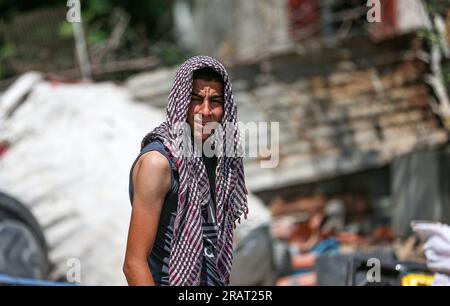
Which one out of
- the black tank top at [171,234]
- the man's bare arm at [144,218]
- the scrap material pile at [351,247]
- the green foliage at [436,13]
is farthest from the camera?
the green foliage at [436,13]

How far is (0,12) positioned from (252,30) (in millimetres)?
3723

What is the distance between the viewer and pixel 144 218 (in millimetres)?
2668

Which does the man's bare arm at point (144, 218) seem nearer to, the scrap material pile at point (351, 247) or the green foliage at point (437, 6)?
the scrap material pile at point (351, 247)

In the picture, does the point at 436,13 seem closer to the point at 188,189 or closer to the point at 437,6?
the point at 437,6

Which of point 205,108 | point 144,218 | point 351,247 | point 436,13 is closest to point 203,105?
point 205,108

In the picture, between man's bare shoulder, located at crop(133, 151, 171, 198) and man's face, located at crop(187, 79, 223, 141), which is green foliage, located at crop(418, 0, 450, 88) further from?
man's bare shoulder, located at crop(133, 151, 171, 198)

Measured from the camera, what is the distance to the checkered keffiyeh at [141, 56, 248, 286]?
275cm

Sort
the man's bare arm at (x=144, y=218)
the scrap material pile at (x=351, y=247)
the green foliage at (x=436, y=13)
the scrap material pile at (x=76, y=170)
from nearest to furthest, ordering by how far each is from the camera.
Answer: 1. the man's bare arm at (x=144, y=218)
2. the scrap material pile at (x=351, y=247)
3. the green foliage at (x=436, y=13)
4. the scrap material pile at (x=76, y=170)

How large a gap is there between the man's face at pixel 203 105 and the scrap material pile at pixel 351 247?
1.47m

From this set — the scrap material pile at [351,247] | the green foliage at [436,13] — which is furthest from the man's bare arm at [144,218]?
the green foliage at [436,13]

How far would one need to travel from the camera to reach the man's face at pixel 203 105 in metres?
2.83

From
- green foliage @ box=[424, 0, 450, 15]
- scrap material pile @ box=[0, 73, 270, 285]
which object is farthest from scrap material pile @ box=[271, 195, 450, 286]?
green foliage @ box=[424, 0, 450, 15]
